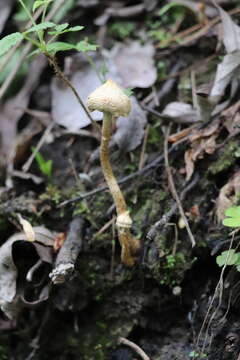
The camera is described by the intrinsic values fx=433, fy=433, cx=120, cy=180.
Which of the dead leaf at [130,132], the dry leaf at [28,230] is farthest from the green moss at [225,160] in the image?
the dry leaf at [28,230]

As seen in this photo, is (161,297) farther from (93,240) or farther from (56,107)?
(56,107)

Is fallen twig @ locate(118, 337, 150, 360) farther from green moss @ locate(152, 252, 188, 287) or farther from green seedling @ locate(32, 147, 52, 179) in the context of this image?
green seedling @ locate(32, 147, 52, 179)

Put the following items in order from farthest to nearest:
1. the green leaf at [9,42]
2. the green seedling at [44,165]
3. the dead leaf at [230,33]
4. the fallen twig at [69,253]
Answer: the green seedling at [44,165]
the dead leaf at [230,33]
the fallen twig at [69,253]
the green leaf at [9,42]

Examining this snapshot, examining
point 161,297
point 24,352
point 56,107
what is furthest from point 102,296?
point 56,107

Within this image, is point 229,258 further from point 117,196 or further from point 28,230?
point 28,230

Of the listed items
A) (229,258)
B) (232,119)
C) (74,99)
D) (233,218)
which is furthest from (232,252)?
(74,99)

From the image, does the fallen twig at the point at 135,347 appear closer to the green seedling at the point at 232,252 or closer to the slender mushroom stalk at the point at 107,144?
the slender mushroom stalk at the point at 107,144
